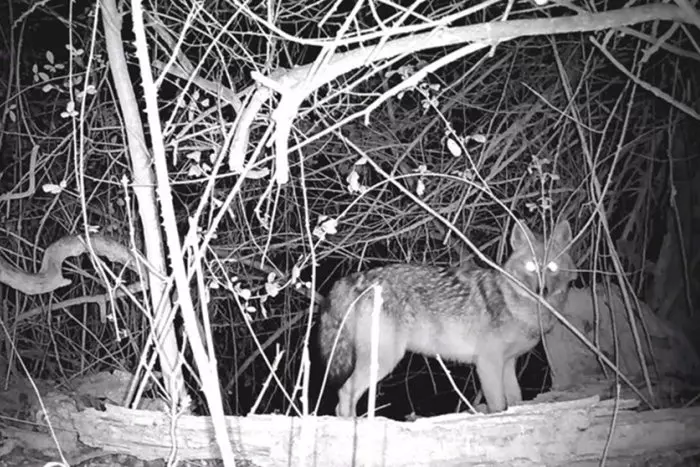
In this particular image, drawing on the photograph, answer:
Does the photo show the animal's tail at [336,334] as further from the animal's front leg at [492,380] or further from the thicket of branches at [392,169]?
the animal's front leg at [492,380]

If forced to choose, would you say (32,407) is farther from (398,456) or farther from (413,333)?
(413,333)

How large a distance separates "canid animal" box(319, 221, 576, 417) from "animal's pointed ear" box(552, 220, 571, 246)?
0.18 metres

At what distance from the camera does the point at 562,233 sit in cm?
567

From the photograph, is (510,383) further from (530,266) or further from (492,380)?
(530,266)

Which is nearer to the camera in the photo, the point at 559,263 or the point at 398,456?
the point at 398,456

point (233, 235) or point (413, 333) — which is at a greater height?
point (233, 235)

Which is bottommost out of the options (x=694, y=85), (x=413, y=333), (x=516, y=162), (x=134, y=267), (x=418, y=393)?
(x=418, y=393)

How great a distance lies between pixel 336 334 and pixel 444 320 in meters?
0.96

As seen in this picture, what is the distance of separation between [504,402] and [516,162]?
83.5 inches

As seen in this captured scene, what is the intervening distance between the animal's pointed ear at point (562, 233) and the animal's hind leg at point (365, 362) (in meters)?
1.54

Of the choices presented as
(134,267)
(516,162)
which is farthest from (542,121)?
(134,267)

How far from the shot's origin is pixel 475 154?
6559 millimetres

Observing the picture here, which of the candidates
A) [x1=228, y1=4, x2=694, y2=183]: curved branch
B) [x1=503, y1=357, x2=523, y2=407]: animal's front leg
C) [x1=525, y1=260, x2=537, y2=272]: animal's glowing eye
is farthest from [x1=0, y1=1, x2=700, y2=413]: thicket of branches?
[x1=228, y1=4, x2=694, y2=183]: curved branch

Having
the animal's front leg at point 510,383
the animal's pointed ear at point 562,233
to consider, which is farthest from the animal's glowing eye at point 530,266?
the animal's front leg at point 510,383
